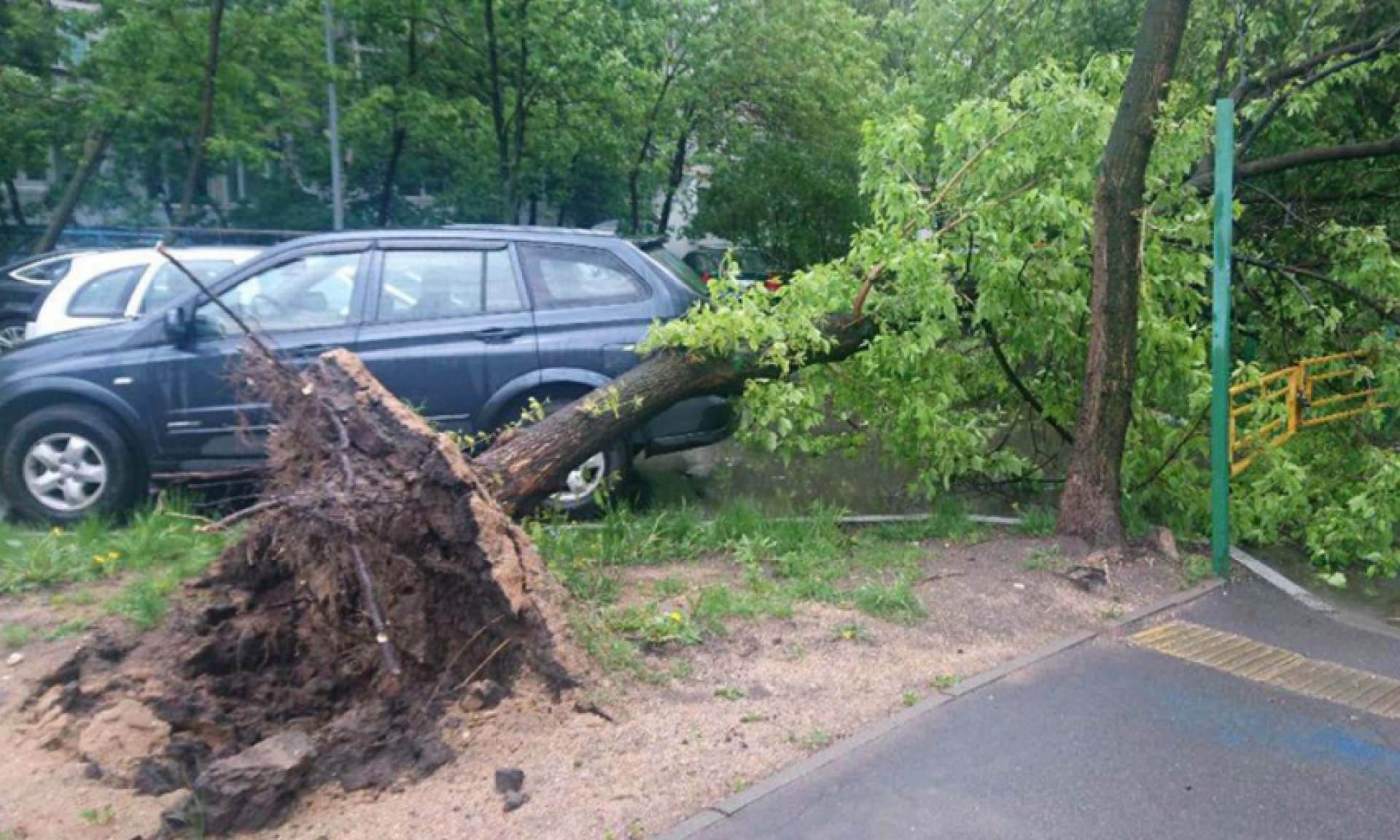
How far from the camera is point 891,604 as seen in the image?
626cm

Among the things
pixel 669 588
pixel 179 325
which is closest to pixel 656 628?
pixel 669 588

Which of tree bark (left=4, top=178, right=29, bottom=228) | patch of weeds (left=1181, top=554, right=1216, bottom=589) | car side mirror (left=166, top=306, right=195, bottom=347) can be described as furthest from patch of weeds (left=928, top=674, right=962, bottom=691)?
tree bark (left=4, top=178, right=29, bottom=228)

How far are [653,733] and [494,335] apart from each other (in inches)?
155

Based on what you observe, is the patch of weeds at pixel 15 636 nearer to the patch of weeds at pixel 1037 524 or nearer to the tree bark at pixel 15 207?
the patch of weeds at pixel 1037 524

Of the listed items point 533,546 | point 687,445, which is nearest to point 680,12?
point 687,445

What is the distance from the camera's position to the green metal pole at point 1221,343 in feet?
21.7

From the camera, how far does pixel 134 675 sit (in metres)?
5.23

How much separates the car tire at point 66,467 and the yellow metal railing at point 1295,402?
264 inches

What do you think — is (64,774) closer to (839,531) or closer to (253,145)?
(839,531)

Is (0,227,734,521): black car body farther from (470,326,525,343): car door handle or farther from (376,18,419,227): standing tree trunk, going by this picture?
(376,18,419,227): standing tree trunk

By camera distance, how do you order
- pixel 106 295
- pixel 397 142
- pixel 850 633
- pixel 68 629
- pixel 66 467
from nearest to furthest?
1. pixel 68 629
2. pixel 850 633
3. pixel 66 467
4. pixel 106 295
5. pixel 397 142

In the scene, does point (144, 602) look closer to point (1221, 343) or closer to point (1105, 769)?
point (1105, 769)

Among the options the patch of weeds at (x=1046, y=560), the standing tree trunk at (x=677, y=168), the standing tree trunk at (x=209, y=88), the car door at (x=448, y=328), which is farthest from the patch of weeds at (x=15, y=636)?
the standing tree trunk at (x=677, y=168)

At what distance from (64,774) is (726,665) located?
2.66 meters
